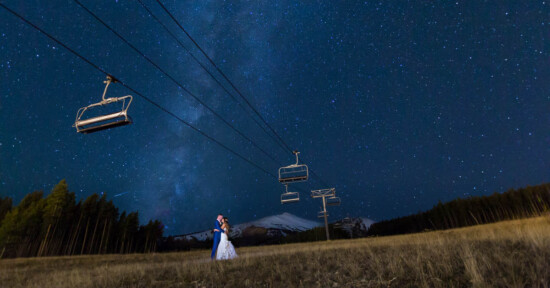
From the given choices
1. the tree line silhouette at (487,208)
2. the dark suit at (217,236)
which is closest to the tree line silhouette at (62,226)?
the dark suit at (217,236)

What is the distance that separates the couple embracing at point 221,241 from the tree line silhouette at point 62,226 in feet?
180

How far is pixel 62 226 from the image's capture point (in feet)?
188

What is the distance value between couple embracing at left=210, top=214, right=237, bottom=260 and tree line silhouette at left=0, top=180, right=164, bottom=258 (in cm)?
5501

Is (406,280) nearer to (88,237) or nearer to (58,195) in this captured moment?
(58,195)

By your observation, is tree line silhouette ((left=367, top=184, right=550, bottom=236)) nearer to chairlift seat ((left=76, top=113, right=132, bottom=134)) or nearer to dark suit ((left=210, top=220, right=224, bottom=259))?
dark suit ((left=210, top=220, right=224, bottom=259))

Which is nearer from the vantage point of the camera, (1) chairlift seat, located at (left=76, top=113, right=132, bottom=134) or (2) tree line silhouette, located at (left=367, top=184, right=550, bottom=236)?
(1) chairlift seat, located at (left=76, top=113, right=132, bottom=134)

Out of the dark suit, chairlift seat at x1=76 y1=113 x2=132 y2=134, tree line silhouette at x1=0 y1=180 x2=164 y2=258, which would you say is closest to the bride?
the dark suit

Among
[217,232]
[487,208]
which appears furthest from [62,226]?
[487,208]

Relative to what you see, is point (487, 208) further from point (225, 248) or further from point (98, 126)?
point (98, 126)

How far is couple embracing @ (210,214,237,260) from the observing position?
14.7 meters

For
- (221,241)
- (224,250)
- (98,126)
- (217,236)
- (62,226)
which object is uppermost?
(62,226)

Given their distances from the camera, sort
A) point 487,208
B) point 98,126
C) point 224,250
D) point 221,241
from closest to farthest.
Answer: point 98,126
point 224,250
point 221,241
point 487,208

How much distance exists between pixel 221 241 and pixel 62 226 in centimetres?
5843

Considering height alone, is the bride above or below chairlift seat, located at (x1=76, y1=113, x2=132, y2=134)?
below
